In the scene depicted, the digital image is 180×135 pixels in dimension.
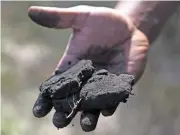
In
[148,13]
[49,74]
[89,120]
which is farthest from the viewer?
[49,74]

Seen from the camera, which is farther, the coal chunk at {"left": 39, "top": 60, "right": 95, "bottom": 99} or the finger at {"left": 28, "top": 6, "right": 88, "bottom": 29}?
the finger at {"left": 28, "top": 6, "right": 88, "bottom": 29}

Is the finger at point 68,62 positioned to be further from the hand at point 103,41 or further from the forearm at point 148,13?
the forearm at point 148,13

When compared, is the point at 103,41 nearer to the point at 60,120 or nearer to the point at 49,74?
the point at 60,120

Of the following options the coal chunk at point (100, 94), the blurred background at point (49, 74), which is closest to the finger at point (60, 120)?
the coal chunk at point (100, 94)

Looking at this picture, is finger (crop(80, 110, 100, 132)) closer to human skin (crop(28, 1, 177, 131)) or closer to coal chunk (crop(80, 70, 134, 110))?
coal chunk (crop(80, 70, 134, 110))

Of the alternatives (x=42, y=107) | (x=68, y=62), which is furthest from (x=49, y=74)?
(x=42, y=107)

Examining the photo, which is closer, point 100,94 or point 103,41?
point 100,94

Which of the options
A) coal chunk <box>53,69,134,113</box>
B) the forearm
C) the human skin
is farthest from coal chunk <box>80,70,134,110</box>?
the forearm
